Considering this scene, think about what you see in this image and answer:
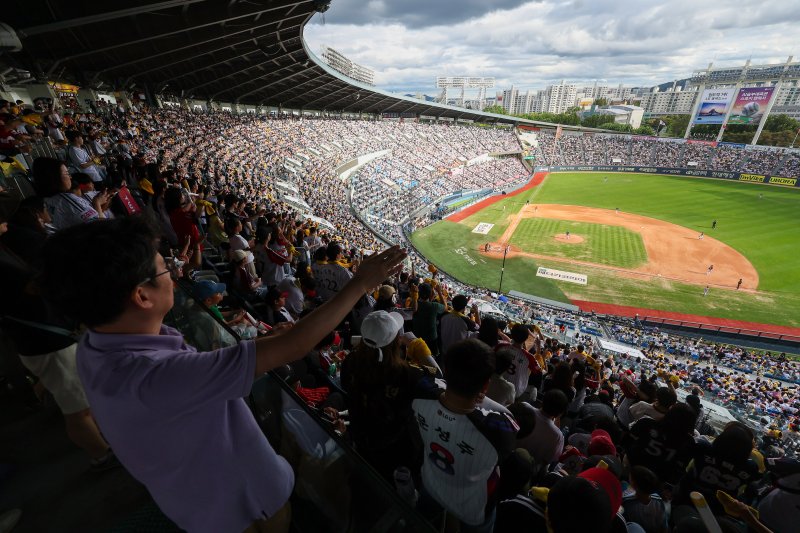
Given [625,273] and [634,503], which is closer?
[634,503]

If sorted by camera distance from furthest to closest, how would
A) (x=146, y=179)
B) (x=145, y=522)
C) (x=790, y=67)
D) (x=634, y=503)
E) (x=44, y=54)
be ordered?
(x=790, y=67)
(x=44, y=54)
(x=146, y=179)
(x=634, y=503)
(x=145, y=522)

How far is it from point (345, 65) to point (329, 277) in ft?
532

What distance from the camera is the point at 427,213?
38.6 meters

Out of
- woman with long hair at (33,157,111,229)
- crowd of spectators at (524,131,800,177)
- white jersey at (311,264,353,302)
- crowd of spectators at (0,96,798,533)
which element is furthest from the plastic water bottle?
crowd of spectators at (524,131,800,177)

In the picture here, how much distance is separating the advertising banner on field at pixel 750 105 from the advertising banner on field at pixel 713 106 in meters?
1.35

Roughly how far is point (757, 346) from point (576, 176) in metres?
45.0

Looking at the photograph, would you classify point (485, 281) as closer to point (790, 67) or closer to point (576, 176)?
point (576, 176)

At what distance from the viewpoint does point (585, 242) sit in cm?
3177

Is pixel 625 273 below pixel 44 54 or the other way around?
below

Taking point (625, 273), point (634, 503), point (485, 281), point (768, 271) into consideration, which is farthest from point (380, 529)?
point (768, 271)

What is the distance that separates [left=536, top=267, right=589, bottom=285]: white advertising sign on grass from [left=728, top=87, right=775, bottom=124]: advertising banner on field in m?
63.8

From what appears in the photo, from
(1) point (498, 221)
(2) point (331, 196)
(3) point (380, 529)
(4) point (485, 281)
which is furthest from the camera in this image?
(1) point (498, 221)

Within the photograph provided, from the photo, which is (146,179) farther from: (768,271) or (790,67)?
(790,67)

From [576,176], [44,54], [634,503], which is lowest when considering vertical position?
[576,176]
